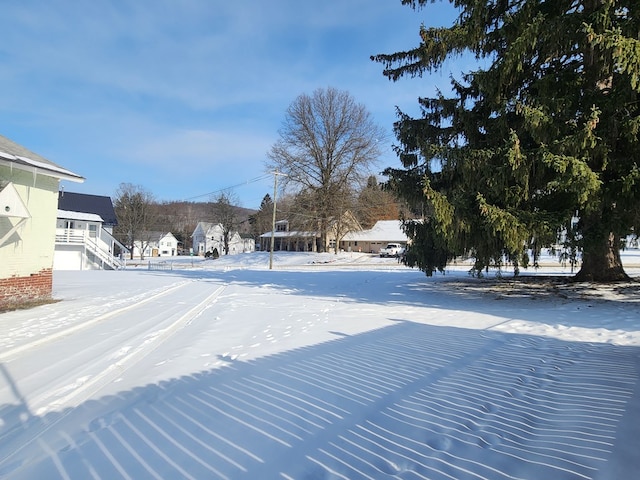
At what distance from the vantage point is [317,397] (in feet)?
12.5

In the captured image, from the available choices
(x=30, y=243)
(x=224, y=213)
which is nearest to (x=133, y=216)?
(x=224, y=213)

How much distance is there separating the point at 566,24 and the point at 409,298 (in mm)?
7677

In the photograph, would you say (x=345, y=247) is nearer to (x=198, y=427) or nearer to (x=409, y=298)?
(x=409, y=298)

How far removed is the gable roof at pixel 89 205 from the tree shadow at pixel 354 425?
34.5 metres

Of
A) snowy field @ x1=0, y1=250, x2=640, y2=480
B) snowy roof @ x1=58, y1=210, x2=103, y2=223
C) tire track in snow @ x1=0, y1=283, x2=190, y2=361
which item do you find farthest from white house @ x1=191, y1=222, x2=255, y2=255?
snowy field @ x1=0, y1=250, x2=640, y2=480

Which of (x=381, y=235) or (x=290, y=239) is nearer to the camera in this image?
(x=381, y=235)

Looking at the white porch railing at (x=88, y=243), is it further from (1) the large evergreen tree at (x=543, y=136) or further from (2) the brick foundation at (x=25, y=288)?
(1) the large evergreen tree at (x=543, y=136)

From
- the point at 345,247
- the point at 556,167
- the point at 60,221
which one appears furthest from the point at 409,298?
the point at 345,247

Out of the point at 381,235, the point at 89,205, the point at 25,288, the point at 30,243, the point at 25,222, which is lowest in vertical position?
the point at 25,288

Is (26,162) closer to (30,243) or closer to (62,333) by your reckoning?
(30,243)

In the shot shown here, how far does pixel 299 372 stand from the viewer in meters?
4.51

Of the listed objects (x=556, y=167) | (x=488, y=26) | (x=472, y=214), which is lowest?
(x=472, y=214)

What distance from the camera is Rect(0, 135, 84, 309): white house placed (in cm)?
870

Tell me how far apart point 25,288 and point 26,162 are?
3.08m
